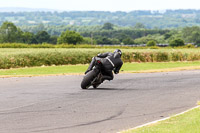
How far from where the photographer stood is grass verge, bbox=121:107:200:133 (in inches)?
377

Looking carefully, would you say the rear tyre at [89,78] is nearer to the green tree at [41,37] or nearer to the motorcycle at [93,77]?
the motorcycle at [93,77]

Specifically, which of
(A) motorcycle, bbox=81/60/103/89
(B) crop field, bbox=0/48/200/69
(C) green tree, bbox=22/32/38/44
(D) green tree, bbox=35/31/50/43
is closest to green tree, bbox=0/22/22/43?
(C) green tree, bbox=22/32/38/44

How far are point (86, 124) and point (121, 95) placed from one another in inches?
219

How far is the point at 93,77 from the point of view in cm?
1805

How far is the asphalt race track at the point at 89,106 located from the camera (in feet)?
35.1

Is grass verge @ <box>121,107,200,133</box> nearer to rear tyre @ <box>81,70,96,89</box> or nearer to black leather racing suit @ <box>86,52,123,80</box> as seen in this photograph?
rear tyre @ <box>81,70,96,89</box>

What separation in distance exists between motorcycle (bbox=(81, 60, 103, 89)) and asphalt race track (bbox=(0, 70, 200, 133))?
0.91 feet

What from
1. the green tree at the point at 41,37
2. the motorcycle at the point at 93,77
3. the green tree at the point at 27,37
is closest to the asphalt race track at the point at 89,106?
the motorcycle at the point at 93,77

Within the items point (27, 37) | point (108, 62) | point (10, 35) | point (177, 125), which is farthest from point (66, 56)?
point (27, 37)

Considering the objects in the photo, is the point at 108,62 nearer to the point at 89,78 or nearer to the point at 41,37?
the point at 89,78

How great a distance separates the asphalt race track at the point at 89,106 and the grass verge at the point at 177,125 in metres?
0.61

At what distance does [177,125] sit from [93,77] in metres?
8.08

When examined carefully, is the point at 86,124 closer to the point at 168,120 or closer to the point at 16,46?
the point at 168,120

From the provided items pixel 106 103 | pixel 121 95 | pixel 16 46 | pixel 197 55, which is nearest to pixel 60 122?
pixel 106 103
